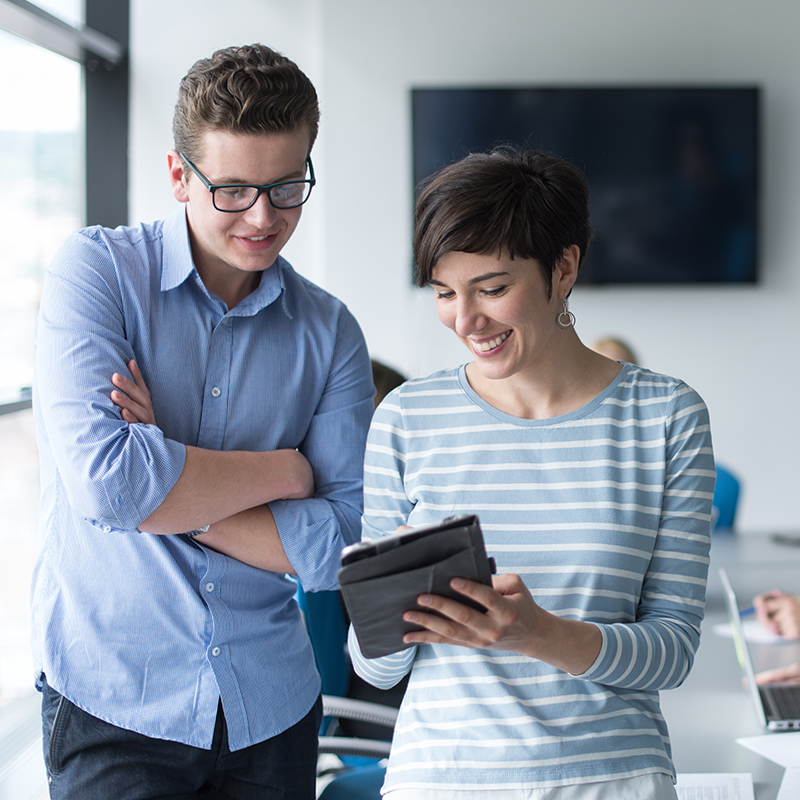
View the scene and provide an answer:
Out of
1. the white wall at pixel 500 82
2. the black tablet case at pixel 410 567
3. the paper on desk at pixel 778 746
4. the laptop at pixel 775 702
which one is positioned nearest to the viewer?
the black tablet case at pixel 410 567

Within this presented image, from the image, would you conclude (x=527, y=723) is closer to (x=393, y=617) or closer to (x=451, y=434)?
(x=393, y=617)

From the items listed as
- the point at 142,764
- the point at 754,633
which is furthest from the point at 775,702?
the point at 142,764

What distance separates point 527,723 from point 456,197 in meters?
0.68

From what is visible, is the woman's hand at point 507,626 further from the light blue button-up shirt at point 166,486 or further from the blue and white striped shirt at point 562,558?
the light blue button-up shirt at point 166,486

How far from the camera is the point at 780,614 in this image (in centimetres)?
210

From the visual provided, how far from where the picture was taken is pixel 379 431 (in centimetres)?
121

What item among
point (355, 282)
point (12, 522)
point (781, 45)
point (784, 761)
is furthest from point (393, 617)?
point (781, 45)

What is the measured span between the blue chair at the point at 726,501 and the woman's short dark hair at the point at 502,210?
2.29m

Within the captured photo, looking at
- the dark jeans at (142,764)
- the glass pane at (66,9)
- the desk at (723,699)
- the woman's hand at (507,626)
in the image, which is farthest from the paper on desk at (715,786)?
the glass pane at (66,9)

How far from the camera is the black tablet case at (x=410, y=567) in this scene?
0.91 m

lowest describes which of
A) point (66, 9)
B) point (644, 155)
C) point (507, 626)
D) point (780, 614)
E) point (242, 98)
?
point (780, 614)

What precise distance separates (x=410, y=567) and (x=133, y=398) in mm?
535

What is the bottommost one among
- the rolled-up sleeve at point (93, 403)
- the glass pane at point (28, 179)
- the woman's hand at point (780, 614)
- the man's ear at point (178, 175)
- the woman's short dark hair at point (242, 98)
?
the woman's hand at point (780, 614)

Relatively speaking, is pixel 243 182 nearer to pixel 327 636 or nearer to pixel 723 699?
pixel 327 636
